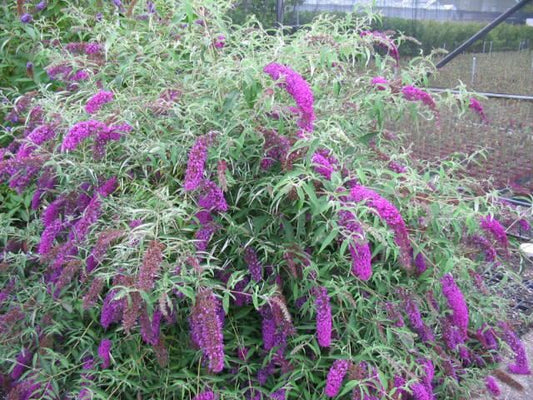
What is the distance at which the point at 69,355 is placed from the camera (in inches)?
81.4

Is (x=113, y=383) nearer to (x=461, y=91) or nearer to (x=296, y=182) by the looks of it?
(x=296, y=182)

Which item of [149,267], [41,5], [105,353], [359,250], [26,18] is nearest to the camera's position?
[149,267]

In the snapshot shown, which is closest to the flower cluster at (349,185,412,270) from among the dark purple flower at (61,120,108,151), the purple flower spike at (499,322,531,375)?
the dark purple flower at (61,120,108,151)

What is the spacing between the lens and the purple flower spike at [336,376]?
5.61 ft

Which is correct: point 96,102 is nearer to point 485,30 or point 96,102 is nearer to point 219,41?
point 219,41

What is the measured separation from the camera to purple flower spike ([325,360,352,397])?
1.71 meters

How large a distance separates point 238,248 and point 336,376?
487 mm

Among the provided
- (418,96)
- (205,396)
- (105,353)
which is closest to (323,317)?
(205,396)

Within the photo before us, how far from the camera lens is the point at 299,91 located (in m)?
1.84

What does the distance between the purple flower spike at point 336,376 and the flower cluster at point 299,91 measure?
691mm

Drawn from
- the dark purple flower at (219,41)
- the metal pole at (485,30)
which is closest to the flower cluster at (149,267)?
the dark purple flower at (219,41)

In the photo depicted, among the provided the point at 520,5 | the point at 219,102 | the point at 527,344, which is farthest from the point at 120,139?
the point at 520,5

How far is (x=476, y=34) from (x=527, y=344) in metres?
3.31

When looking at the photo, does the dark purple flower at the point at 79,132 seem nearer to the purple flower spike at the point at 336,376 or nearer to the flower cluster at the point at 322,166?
the flower cluster at the point at 322,166
